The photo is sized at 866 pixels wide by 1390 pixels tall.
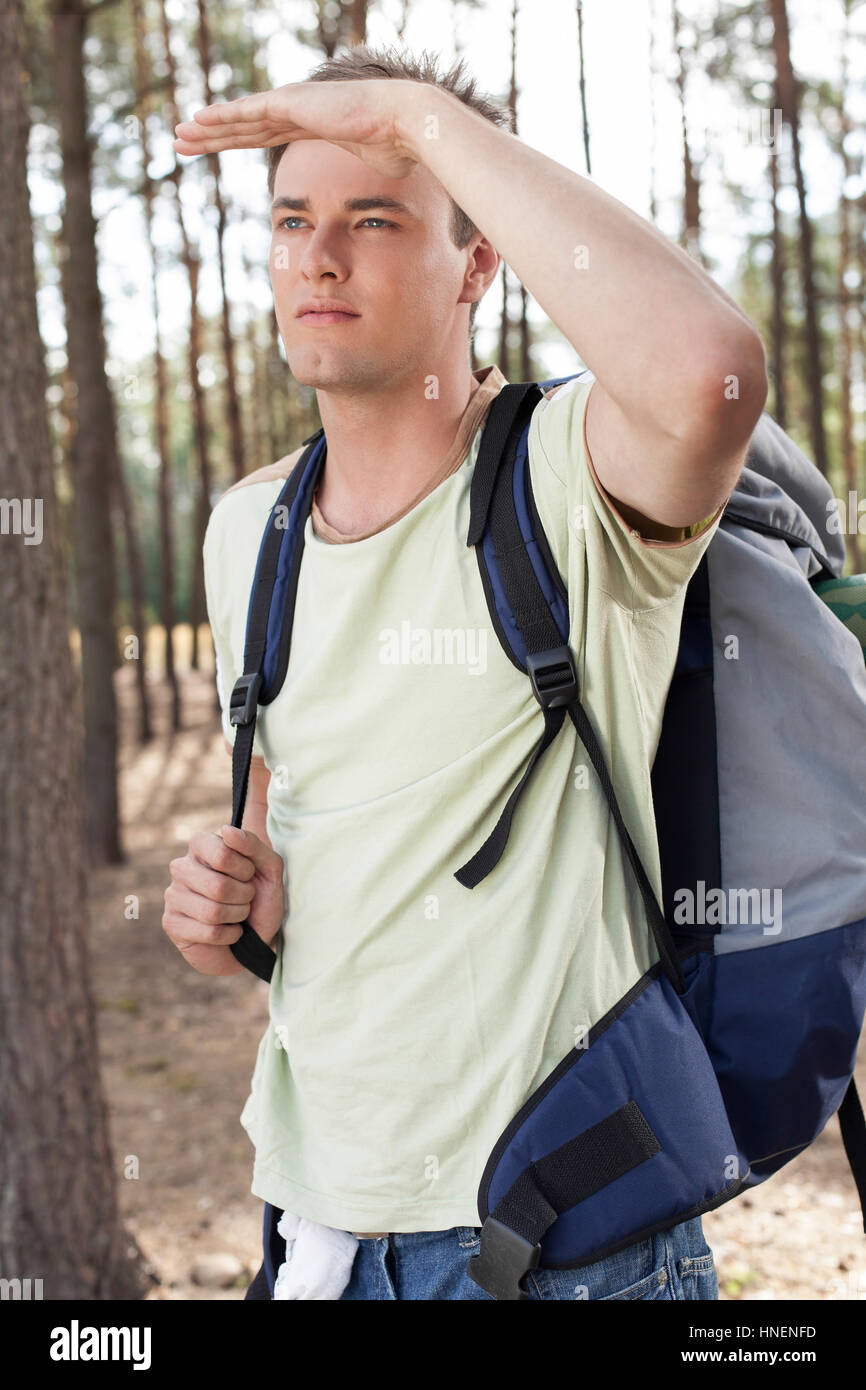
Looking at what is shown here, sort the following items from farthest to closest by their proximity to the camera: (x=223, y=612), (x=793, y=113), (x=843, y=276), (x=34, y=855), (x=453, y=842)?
(x=843, y=276), (x=793, y=113), (x=34, y=855), (x=223, y=612), (x=453, y=842)

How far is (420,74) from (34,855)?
108 inches

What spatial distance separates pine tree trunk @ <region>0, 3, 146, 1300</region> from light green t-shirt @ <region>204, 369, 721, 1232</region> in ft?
7.49

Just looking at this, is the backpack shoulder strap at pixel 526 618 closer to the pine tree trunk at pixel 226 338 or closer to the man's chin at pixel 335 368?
the man's chin at pixel 335 368

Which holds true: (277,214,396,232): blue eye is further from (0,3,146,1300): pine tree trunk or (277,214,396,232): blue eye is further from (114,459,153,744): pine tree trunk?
(114,459,153,744): pine tree trunk

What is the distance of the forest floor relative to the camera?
15.6 ft

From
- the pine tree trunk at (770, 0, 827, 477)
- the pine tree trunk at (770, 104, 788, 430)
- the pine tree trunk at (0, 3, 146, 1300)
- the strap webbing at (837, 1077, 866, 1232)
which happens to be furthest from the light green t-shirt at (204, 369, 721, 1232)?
the pine tree trunk at (770, 104, 788, 430)

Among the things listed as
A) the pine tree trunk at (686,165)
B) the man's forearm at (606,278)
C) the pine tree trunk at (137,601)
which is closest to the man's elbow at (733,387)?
the man's forearm at (606,278)

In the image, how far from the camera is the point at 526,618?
1565 millimetres

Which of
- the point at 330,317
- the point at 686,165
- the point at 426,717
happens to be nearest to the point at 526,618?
the point at 426,717

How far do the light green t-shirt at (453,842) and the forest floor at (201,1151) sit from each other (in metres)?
1.48

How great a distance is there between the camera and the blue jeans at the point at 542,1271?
157 cm

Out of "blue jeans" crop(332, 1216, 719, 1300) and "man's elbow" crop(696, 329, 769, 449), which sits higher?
"man's elbow" crop(696, 329, 769, 449)

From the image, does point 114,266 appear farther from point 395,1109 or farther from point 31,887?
point 395,1109

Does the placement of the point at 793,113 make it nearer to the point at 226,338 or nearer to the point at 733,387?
the point at 226,338
